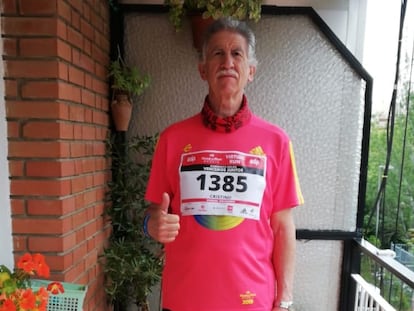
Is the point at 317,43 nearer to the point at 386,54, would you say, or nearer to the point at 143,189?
the point at 386,54

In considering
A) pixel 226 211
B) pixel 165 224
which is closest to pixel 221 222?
pixel 226 211

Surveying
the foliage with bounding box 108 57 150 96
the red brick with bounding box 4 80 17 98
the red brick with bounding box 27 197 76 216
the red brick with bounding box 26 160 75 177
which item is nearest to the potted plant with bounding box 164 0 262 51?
the foliage with bounding box 108 57 150 96

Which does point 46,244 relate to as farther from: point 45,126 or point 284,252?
point 284,252

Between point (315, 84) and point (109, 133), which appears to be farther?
point (315, 84)

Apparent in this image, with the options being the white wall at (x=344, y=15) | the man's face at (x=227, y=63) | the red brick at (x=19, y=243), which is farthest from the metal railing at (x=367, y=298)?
the red brick at (x=19, y=243)

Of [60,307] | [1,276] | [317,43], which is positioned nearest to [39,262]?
[1,276]

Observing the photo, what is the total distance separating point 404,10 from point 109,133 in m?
1.77

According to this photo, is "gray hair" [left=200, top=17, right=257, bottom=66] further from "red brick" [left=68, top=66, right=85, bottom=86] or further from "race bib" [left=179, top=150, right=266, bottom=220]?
"red brick" [left=68, top=66, right=85, bottom=86]

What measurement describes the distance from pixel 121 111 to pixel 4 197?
74 cm

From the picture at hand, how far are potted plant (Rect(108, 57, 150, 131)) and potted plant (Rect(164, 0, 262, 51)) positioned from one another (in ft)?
1.16

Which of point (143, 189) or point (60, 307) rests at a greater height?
point (143, 189)

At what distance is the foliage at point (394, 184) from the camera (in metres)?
1.74

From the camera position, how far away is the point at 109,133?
5.71 feet

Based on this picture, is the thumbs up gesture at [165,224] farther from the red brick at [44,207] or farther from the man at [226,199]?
the red brick at [44,207]
